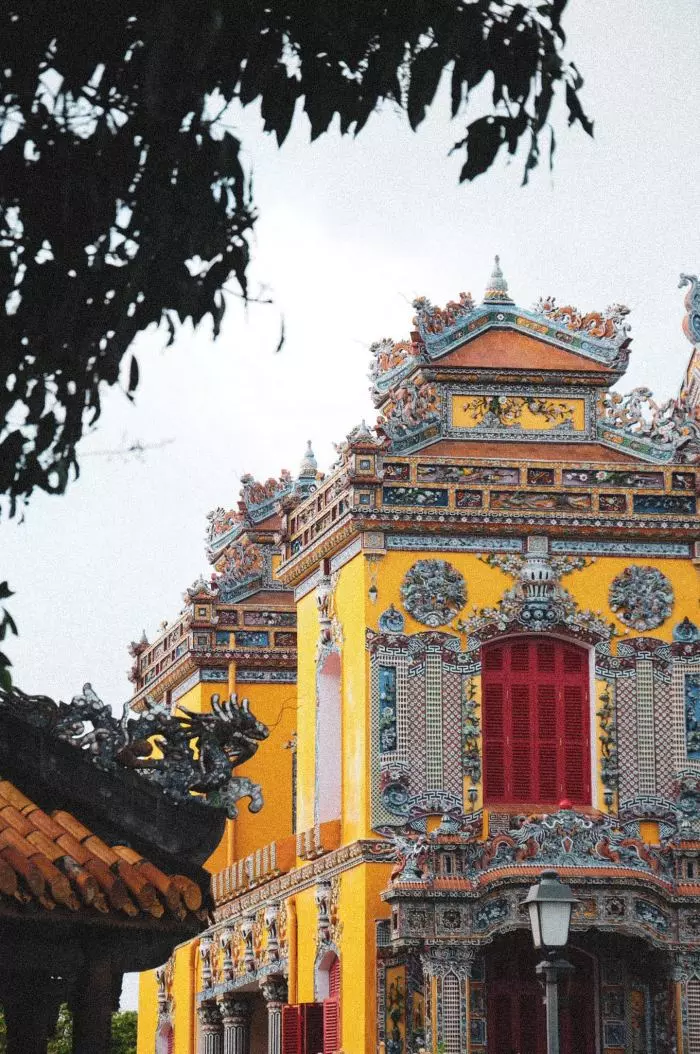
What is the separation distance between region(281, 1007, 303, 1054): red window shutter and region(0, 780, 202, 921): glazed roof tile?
61.5 feet

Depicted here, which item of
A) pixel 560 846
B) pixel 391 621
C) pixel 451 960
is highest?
pixel 391 621

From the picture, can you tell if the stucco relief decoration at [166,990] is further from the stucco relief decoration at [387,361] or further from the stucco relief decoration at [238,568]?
the stucco relief decoration at [387,361]

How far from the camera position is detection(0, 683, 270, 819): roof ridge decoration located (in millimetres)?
13805

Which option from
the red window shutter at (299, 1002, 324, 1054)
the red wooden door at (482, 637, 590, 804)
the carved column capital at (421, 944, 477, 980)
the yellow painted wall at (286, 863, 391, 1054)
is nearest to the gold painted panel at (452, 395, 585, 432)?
the red wooden door at (482, 637, 590, 804)

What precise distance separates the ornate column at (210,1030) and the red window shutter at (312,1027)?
22.1ft

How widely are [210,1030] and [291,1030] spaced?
6640mm

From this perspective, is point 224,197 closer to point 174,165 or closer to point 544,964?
point 174,165

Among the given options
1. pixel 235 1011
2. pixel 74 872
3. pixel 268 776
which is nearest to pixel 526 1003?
pixel 235 1011

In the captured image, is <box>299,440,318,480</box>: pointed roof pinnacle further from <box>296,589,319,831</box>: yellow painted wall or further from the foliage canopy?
the foliage canopy

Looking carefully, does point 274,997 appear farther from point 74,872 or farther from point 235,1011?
point 74,872

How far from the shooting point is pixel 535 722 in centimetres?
3144

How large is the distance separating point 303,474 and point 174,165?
33513 mm

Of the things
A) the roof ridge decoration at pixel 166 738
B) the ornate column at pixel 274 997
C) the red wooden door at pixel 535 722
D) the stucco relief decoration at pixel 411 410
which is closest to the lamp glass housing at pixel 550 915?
the roof ridge decoration at pixel 166 738

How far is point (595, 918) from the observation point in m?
29.2
